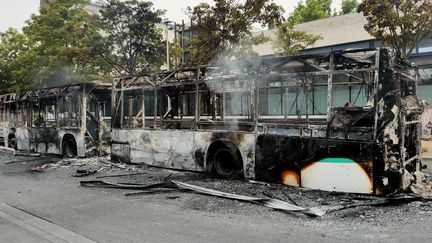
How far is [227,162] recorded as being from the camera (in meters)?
9.87

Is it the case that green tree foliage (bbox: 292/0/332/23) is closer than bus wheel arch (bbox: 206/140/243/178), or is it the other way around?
bus wheel arch (bbox: 206/140/243/178)

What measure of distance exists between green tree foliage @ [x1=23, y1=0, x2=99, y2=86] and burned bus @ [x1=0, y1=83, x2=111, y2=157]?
14.7ft

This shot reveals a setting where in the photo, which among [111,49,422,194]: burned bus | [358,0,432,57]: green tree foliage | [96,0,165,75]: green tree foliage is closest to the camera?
[111,49,422,194]: burned bus

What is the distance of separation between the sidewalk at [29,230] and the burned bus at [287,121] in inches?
180

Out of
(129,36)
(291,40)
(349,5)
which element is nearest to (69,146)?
(129,36)

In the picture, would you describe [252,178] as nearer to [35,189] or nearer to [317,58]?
[317,58]

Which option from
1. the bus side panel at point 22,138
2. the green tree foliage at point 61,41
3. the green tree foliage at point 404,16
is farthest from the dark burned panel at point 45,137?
the green tree foliage at point 404,16

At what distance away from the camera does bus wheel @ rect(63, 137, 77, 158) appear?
14.6 m

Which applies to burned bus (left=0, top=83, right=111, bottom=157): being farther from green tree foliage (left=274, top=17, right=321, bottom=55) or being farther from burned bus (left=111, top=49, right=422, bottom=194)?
green tree foliage (left=274, top=17, right=321, bottom=55)

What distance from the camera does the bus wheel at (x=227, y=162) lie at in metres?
9.32

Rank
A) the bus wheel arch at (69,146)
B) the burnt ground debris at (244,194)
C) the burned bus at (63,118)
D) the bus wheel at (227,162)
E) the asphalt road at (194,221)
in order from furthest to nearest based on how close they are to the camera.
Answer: the bus wheel arch at (69,146) < the burned bus at (63,118) < the bus wheel at (227,162) < the burnt ground debris at (244,194) < the asphalt road at (194,221)

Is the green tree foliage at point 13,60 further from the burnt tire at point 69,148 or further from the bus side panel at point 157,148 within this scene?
the bus side panel at point 157,148

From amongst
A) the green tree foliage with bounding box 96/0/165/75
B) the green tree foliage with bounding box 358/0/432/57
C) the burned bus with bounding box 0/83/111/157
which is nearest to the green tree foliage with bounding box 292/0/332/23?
the green tree foliage with bounding box 96/0/165/75

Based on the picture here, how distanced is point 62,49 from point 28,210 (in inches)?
574
